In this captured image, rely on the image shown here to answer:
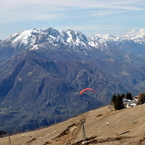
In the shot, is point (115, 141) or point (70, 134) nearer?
point (115, 141)

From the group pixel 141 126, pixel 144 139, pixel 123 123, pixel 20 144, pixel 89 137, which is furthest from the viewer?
pixel 20 144

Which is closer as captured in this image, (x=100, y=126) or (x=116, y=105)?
(x=100, y=126)

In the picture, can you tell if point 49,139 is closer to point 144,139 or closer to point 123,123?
point 123,123

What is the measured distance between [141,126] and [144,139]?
13085 mm

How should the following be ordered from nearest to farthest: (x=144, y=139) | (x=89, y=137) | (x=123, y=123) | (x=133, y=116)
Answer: (x=144, y=139) < (x=89, y=137) < (x=123, y=123) < (x=133, y=116)

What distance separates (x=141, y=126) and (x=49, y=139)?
120 feet

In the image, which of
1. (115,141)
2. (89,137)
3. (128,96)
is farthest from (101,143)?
(128,96)

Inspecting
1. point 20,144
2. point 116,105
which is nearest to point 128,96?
point 116,105

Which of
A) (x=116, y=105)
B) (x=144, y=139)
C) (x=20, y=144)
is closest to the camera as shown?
(x=144, y=139)

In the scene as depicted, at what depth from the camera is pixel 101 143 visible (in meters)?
70.4

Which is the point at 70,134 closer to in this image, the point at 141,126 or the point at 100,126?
the point at 100,126

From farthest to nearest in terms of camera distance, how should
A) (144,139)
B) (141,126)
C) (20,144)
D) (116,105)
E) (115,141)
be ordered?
1. (116,105)
2. (20,144)
3. (141,126)
4. (115,141)
5. (144,139)

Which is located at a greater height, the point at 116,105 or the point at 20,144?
the point at 116,105

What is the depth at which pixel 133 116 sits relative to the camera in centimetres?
9250
